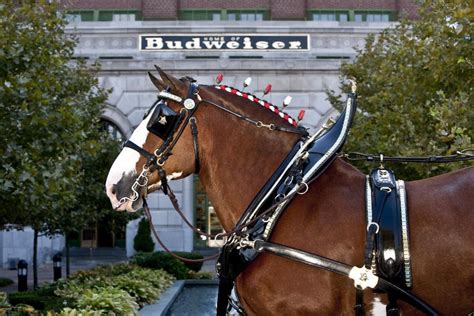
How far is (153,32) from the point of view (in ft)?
117

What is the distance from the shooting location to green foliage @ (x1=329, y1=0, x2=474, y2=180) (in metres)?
11.3

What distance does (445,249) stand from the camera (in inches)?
172

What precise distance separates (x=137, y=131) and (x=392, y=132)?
14.4 m

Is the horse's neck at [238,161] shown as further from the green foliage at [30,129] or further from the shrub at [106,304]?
the green foliage at [30,129]

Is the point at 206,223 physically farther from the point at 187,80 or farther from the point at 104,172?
the point at 187,80

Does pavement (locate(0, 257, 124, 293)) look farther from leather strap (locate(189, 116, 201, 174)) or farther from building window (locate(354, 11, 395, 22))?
leather strap (locate(189, 116, 201, 174))

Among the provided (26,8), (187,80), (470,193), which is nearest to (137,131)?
(187,80)

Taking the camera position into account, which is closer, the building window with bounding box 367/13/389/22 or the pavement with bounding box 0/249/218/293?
the pavement with bounding box 0/249/218/293

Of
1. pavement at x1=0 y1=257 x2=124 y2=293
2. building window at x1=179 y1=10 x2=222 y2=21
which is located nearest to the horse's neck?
pavement at x1=0 y1=257 x2=124 y2=293

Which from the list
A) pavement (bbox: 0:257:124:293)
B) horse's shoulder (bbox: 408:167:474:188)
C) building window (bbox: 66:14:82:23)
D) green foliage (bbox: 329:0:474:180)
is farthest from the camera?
building window (bbox: 66:14:82:23)

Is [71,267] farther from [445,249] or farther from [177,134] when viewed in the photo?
[445,249]

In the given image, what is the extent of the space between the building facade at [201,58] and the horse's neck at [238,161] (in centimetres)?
2894

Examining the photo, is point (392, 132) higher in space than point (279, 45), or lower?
lower

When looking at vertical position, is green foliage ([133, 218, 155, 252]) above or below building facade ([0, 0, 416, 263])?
below
